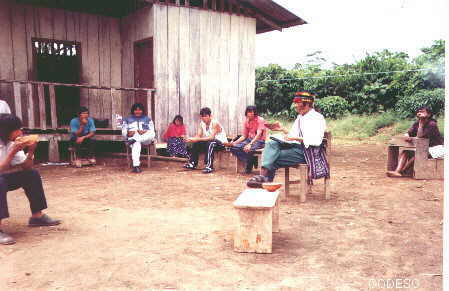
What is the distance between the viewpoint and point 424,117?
6926 mm

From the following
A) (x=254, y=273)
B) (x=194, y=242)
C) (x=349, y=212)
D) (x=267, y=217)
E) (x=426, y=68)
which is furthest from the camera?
(x=426, y=68)

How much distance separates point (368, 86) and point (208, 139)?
11.4 metres

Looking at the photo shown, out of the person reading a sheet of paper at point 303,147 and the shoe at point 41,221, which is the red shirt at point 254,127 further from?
the shoe at point 41,221

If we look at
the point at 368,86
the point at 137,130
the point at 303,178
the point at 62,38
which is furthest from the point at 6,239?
the point at 368,86

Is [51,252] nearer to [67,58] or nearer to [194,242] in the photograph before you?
[194,242]

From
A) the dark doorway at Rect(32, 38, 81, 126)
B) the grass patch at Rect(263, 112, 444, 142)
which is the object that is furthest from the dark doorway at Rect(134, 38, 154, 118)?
the grass patch at Rect(263, 112, 444, 142)

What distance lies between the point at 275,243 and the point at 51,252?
203cm

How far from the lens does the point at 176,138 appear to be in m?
9.09

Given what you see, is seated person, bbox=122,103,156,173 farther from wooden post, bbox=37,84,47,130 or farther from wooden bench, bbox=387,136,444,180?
wooden bench, bbox=387,136,444,180

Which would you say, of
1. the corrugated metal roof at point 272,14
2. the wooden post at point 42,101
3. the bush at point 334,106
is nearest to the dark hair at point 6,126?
the wooden post at point 42,101

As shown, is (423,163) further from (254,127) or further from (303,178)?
(254,127)

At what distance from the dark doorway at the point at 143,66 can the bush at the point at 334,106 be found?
999 centimetres

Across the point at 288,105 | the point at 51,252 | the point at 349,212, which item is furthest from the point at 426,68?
the point at 51,252

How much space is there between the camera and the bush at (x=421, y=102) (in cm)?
1432
